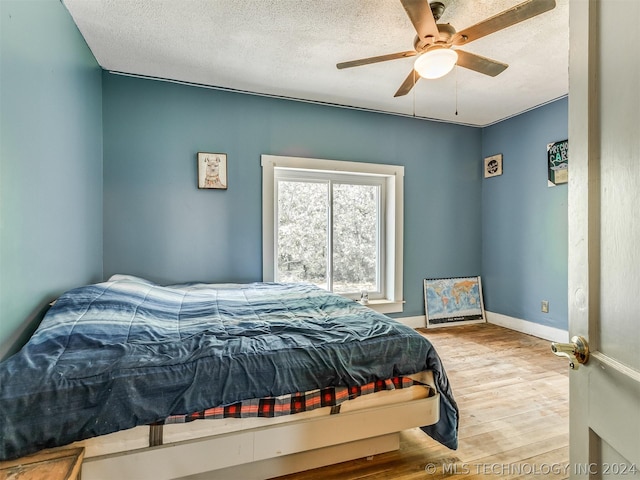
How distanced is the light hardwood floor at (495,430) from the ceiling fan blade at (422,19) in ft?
7.20

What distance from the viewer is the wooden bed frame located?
118 cm

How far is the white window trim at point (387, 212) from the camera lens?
323 centimetres

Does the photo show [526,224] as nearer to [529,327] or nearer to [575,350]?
[529,327]

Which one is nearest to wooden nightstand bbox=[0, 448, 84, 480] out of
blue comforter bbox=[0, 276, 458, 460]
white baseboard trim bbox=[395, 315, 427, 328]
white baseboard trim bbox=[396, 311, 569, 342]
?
blue comforter bbox=[0, 276, 458, 460]

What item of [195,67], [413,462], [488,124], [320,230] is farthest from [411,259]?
[195,67]

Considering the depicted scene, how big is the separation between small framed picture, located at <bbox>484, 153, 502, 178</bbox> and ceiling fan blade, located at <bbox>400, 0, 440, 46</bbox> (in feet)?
8.67

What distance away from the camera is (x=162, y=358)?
124 centimetres

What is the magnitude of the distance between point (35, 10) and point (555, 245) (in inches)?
174

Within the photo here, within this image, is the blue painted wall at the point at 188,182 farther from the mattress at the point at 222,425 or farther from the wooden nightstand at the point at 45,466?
the mattress at the point at 222,425

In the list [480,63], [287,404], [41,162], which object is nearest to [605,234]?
[287,404]

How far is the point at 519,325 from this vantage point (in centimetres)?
374

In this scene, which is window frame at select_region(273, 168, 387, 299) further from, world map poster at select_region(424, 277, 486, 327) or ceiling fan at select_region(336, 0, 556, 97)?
ceiling fan at select_region(336, 0, 556, 97)

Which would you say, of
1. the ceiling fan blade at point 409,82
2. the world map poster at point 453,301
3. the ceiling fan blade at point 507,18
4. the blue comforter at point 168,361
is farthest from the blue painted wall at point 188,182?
the ceiling fan blade at point 507,18

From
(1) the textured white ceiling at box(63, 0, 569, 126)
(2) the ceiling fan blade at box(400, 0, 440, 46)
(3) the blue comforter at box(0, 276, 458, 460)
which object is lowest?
(3) the blue comforter at box(0, 276, 458, 460)
